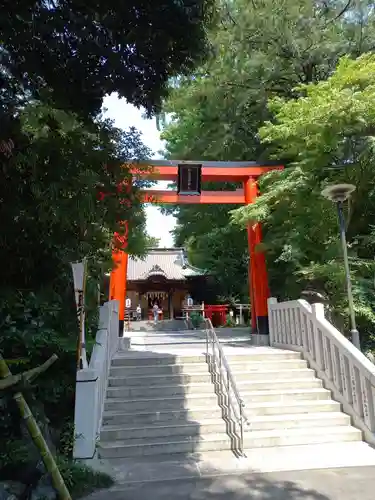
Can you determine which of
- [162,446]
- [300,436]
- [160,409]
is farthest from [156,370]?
[300,436]

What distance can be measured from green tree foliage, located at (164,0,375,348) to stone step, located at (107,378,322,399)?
1921mm

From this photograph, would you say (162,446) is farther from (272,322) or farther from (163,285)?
(163,285)

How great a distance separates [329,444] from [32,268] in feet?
14.9

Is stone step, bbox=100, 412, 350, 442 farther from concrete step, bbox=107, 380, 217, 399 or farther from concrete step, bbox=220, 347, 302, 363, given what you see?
concrete step, bbox=220, 347, 302, 363

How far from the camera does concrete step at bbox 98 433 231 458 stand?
5051mm

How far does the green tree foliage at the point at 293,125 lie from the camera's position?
7543 mm

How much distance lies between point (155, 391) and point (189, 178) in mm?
5925

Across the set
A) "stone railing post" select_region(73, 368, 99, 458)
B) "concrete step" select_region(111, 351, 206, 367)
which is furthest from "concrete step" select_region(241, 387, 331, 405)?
"stone railing post" select_region(73, 368, 99, 458)

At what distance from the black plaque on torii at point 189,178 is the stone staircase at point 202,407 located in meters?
4.81

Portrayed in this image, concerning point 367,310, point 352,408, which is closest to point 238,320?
point 367,310

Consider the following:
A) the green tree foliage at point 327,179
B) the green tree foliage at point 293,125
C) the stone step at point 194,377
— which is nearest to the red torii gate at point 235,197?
the green tree foliage at point 293,125

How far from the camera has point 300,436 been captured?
535 cm

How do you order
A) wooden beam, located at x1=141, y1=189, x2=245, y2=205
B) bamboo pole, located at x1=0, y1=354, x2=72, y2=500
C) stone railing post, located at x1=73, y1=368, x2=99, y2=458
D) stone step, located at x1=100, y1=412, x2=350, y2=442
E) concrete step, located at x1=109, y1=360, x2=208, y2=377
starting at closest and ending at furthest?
bamboo pole, located at x1=0, y1=354, x2=72, y2=500 → stone railing post, located at x1=73, y1=368, x2=99, y2=458 → stone step, located at x1=100, y1=412, x2=350, y2=442 → concrete step, located at x1=109, y1=360, x2=208, y2=377 → wooden beam, located at x1=141, y1=189, x2=245, y2=205

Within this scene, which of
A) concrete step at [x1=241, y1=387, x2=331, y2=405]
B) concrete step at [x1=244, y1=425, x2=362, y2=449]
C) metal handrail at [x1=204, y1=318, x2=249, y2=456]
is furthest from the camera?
concrete step at [x1=241, y1=387, x2=331, y2=405]
